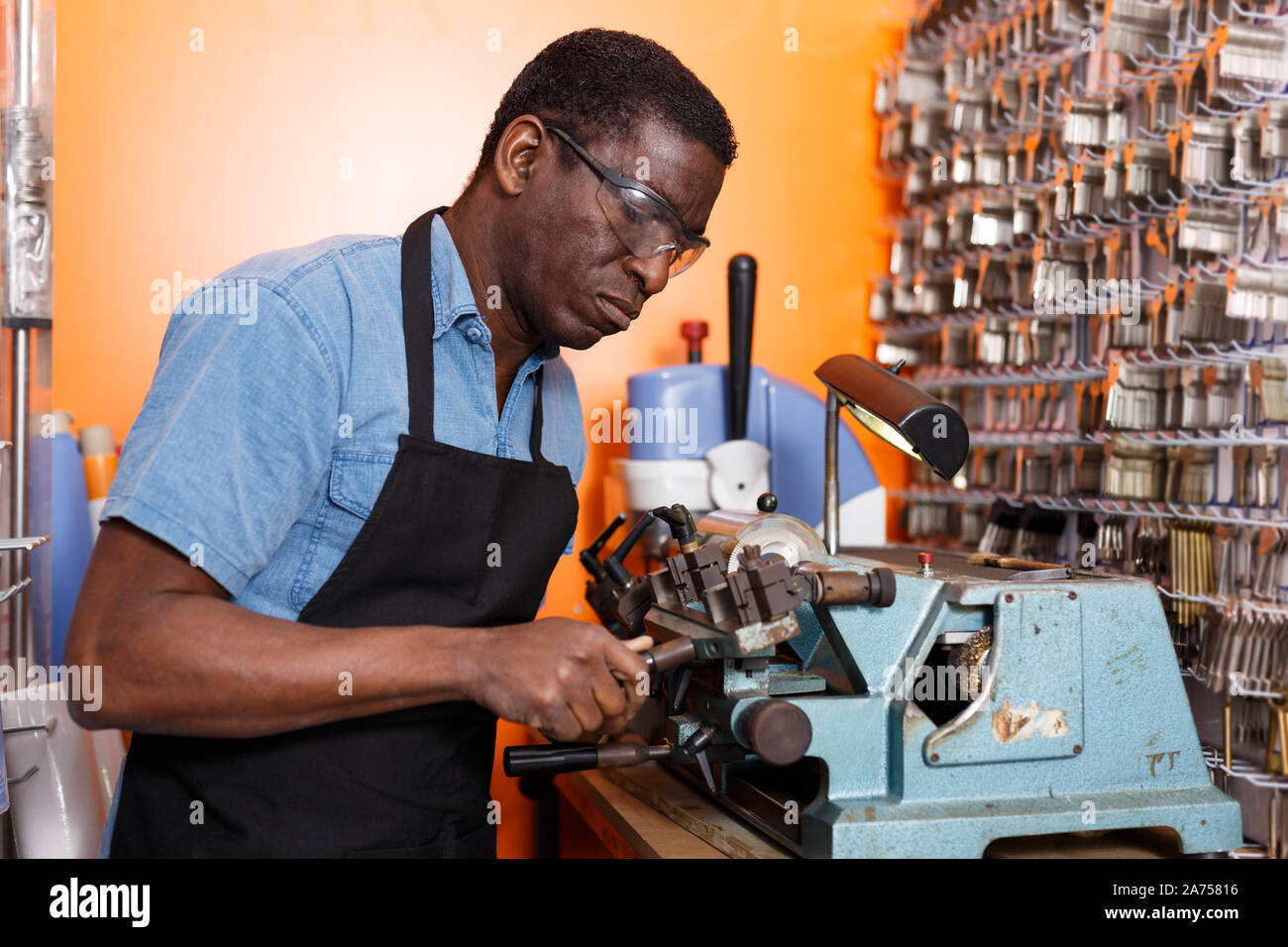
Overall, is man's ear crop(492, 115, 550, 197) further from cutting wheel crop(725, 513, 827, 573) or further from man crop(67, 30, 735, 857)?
cutting wheel crop(725, 513, 827, 573)

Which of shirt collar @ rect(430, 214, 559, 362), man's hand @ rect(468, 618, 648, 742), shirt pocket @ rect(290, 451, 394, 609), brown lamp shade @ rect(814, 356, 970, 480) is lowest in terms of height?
man's hand @ rect(468, 618, 648, 742)

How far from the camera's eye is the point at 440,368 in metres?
1.33

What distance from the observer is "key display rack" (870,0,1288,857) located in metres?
1.81

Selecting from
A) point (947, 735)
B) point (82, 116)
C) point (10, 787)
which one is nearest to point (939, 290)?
point (947, 735)

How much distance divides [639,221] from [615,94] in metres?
0.15

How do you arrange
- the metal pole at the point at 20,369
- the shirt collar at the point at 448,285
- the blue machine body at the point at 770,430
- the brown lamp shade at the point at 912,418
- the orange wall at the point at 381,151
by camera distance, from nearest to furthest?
the shirt collar at the point at 448,285 < the brown lamp shade at the point at 912,418 < the metal pole at the point at 20,369 < the blue machine body at the point at 770,430 < the orange wall at the point at 381,151

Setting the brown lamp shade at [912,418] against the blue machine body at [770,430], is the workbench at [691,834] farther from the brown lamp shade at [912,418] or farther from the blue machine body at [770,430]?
the blue machine body at [770,430]

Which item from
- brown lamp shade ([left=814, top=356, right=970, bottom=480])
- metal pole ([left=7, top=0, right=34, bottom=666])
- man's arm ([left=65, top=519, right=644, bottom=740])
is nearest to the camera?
man's arm ([left=65, top=519, right=644, bottom=740])

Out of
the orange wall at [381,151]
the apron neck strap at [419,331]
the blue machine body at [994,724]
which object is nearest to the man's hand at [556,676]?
the blue machine body at [994,724]

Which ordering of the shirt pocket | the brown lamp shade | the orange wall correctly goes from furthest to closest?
the orange wall → the brown lamp shade → the shirt pocket

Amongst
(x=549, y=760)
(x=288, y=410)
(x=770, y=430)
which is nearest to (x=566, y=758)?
(x=549, y=760)

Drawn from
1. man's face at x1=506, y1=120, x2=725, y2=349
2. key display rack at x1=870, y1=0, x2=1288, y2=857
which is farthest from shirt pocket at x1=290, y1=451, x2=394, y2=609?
key display rack at x1=870, y1=0, x2=1288, y2=857

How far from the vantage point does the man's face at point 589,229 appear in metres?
1.28

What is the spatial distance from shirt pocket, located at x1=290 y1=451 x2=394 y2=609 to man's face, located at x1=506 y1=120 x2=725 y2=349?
291 millimetres
